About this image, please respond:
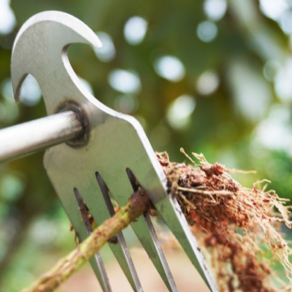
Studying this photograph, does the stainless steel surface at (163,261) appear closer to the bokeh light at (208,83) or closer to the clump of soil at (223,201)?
the clump of soil at (223,201)

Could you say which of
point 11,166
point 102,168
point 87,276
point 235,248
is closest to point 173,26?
point 11,166

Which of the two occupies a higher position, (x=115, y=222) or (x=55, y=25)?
(x=55, y=25)

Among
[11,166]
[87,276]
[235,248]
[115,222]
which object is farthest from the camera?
[87,276]

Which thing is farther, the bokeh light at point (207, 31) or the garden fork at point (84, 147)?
the bokeh light at point (207, 31)

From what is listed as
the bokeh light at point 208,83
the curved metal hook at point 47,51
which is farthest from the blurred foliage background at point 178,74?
the curved metal hook at point 47,51

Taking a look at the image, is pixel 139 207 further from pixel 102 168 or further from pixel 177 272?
pixel 177 272

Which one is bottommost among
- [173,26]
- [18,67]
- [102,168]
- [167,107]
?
[102,168]

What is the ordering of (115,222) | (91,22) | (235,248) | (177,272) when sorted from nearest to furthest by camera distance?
(115,222)
(235,248)
(91,22)
(177,272)

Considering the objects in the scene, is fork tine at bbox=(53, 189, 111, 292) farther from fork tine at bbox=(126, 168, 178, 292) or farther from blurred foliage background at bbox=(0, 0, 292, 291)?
blurred foliage background at bbox=(0, 0, 292, 291)
